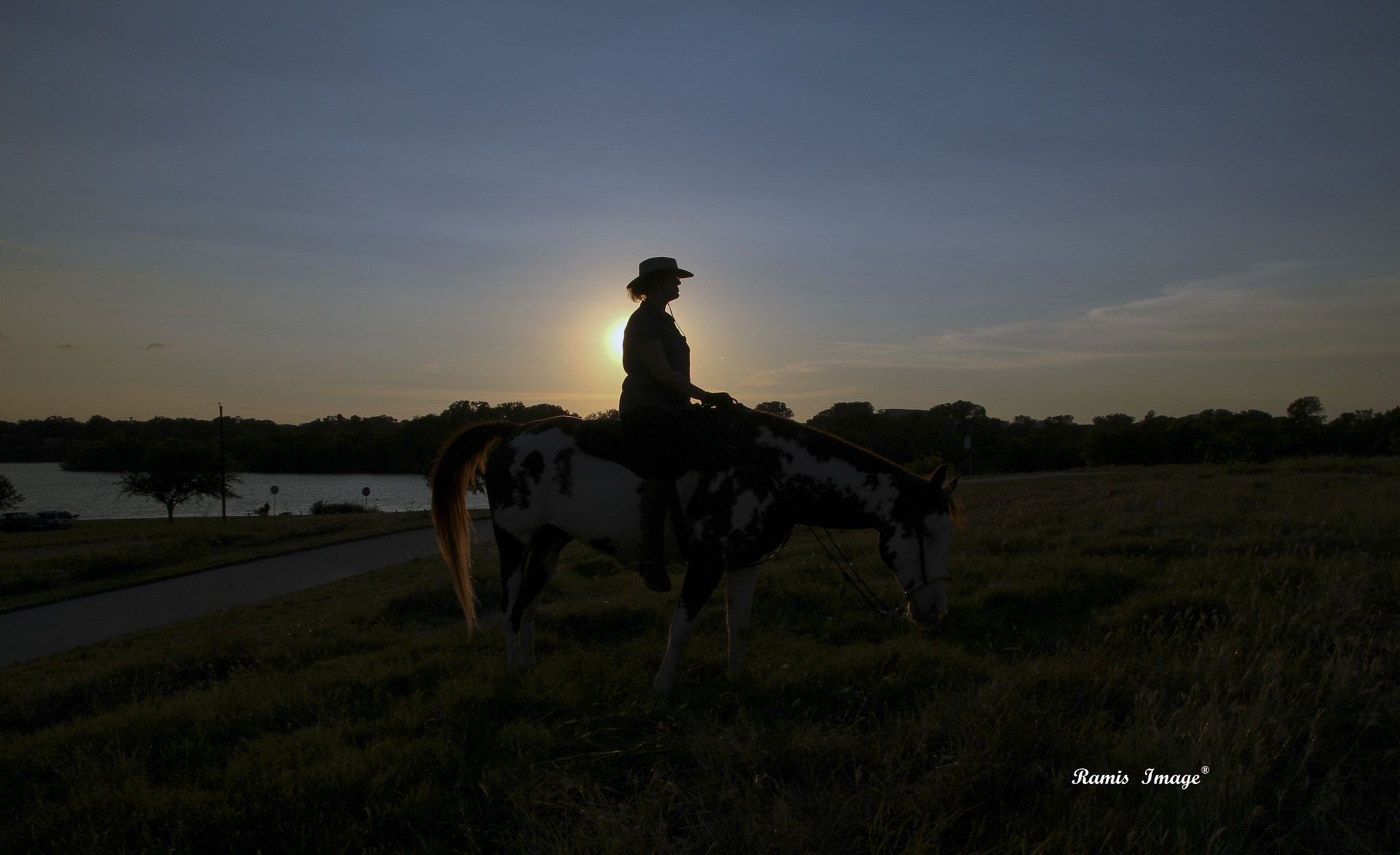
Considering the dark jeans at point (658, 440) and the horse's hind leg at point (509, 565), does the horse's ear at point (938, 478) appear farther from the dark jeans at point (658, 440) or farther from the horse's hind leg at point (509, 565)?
the horse's hind leg at point (509, 565)

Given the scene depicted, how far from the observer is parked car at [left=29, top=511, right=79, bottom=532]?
169 feet

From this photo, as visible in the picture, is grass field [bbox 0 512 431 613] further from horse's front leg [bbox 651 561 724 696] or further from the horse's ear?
the horse's ear

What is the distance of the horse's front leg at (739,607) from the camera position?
190 inches

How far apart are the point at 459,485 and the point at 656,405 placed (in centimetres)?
215

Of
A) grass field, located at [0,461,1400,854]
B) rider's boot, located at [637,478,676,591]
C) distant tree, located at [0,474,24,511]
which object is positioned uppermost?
rider's boot, located at [637,478,676,591]

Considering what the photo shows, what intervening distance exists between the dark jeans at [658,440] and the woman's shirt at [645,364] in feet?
0.22

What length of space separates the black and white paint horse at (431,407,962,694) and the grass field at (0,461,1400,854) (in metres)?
0.49

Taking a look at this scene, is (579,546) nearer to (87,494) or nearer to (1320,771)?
(1320,771)

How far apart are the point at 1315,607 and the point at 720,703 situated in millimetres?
3782

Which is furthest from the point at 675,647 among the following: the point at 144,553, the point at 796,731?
the point at 144,553

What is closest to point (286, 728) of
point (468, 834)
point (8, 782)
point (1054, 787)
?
point (8, 782)

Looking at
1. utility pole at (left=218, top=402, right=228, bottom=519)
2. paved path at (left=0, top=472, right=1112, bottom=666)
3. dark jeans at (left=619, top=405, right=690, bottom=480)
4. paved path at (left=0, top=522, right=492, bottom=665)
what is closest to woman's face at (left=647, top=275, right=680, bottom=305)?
dark jeans at (left=619, top=405, right=690, bottom=480)

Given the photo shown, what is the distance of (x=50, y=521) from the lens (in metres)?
52.4

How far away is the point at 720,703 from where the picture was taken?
13.7 ft
